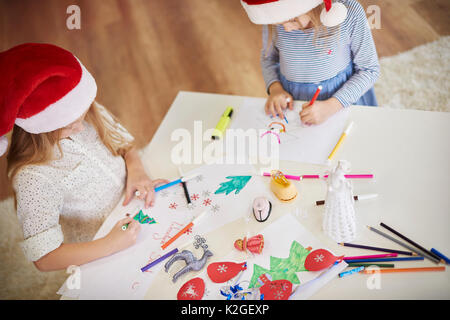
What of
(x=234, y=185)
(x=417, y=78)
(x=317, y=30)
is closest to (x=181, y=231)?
(x=234, y=185)

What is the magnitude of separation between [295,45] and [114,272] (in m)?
0.78

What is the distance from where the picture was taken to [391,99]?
1723 mm

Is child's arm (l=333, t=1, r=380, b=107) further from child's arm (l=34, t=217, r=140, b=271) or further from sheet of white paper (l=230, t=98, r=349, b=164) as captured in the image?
child's arm (l=34, t=217, r=140, b=271)

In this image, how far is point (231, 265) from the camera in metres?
0.75

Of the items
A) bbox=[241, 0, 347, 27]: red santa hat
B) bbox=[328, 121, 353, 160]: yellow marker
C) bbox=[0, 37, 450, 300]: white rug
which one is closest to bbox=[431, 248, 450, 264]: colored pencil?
bbox=[328, 121, 353, 160]: yellow marker

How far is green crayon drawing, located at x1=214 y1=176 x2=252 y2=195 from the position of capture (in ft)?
2.91

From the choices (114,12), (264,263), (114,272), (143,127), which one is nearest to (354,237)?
(264,263)

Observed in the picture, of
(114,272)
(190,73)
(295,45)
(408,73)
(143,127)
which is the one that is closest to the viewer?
(114,272)

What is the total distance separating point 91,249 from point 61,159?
0.26 m

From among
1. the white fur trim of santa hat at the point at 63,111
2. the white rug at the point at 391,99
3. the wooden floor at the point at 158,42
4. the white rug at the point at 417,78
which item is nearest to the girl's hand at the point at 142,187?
the white fur trim of santa hat at the point at 63,111

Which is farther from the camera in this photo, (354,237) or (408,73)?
(408,73)

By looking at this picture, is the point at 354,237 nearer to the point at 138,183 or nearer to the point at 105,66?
the point at 138,183

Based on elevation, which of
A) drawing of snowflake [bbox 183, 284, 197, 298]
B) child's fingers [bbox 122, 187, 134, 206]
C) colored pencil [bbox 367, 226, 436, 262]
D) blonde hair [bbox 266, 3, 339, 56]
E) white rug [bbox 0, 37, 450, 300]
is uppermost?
blonde hair [bbox 266, 3, 339, 56]

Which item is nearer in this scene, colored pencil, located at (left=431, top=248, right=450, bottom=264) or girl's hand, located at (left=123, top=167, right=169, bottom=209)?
colored pencil, located at (left=431, top=248, right=450, bottom=264)
